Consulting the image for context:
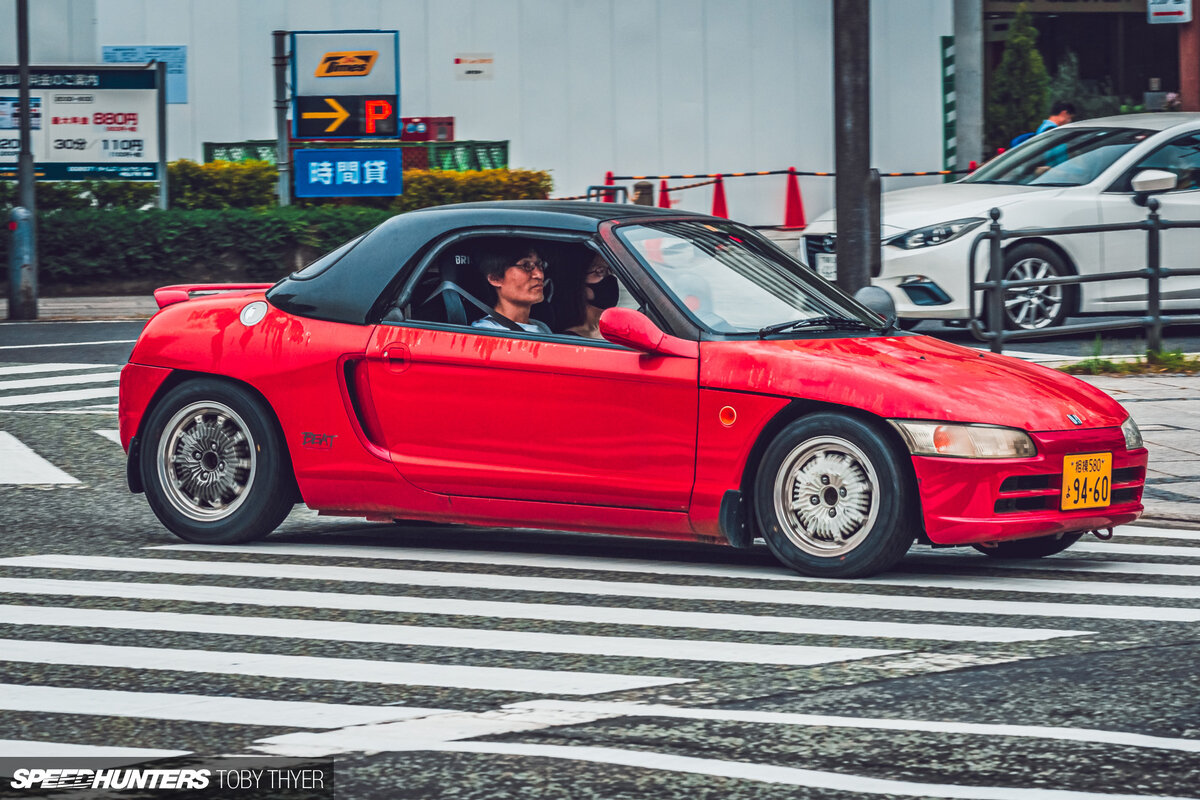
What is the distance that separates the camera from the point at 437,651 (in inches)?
221

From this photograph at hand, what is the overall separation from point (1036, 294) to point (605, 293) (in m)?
7.64

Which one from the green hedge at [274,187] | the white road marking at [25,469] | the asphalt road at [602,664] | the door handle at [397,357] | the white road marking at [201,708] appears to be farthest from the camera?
the green hedge at [274,187]

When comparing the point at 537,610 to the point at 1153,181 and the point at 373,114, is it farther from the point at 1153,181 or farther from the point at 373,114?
the point at 373,114

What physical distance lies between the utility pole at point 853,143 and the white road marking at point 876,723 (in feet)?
21.0

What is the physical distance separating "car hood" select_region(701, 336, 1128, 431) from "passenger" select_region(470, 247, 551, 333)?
0.88 m

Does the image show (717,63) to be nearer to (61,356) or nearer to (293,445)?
(61,356)

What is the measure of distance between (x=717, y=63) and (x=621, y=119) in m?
1.68

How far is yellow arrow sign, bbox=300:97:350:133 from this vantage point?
21234 millimetres

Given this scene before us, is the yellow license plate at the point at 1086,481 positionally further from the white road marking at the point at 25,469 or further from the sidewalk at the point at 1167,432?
the white road marking at the point at 25,469

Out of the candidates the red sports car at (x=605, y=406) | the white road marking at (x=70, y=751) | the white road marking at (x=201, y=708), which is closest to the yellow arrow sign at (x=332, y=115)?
the red sports car at (x=605, y=406)

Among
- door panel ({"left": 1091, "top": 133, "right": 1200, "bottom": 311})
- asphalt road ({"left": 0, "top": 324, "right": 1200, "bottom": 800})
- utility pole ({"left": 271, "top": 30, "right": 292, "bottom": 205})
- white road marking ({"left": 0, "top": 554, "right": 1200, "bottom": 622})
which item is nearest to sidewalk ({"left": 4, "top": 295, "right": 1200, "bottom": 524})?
asphalt road ({"left": 0, "top": 324, "right": 1200, "bottom": 800})

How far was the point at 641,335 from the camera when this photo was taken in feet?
22.2

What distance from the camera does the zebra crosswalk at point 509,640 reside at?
183 inches

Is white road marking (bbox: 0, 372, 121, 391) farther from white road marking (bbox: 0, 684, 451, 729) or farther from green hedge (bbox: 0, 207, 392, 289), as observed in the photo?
white road marking (bbox: 0, 684, 451, 729)
